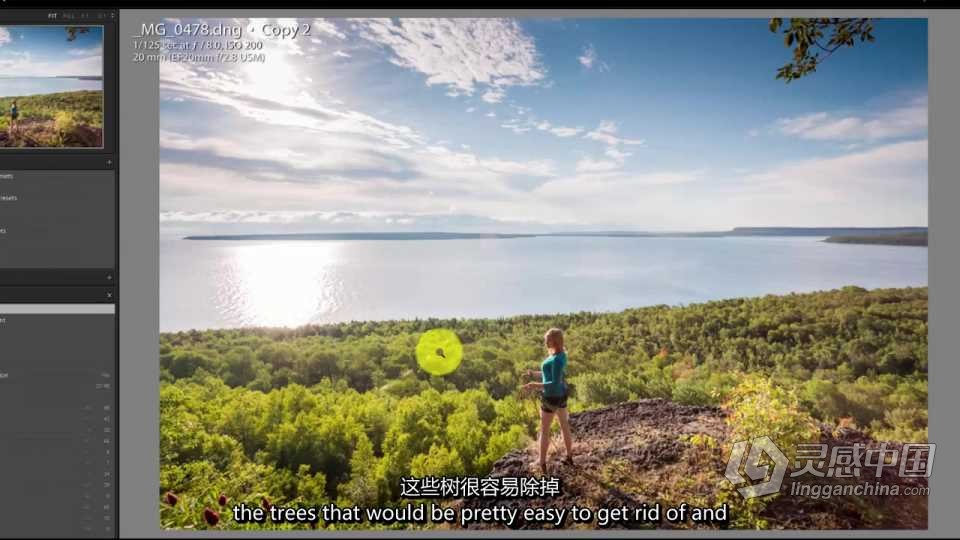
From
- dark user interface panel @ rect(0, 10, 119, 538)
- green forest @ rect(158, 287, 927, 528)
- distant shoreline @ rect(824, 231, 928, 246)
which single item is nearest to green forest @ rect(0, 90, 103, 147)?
dark user interface panel @ rect(0, 10, 119, 538)

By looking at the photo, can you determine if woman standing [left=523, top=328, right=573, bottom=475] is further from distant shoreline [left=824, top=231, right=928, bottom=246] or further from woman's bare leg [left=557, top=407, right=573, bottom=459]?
distant shoreline [left=824, top=231, right=928, bottom=246]

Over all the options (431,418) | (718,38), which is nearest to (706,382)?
(431,418)

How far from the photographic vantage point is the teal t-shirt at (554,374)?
3.86 meters

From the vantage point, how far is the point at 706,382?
15.0ft

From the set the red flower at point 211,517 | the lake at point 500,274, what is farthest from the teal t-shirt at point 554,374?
the red flower at point 211,517

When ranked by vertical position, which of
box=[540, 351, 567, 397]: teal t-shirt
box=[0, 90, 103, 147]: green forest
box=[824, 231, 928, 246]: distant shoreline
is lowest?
box=[540, 351, 567, 397]: teal t-shirt

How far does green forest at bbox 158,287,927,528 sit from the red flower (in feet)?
0.06

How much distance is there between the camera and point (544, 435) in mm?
3957

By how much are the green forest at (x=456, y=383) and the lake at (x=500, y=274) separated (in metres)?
0.15

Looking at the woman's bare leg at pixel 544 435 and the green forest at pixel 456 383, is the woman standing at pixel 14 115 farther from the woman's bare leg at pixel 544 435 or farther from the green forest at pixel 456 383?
the woman's bare leg at pixel 544 435

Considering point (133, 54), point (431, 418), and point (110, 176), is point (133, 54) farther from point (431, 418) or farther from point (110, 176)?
point (431, 418)
